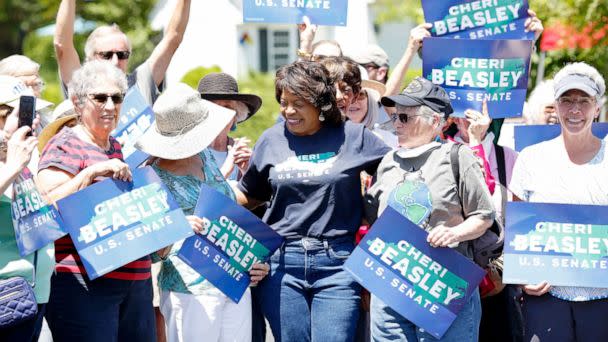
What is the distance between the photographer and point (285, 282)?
5578 millimetres

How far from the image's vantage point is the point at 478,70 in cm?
646

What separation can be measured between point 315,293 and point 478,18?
7.83 ft

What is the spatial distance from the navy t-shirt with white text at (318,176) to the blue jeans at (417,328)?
0.54 meters

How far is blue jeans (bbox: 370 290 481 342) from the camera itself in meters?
5.28

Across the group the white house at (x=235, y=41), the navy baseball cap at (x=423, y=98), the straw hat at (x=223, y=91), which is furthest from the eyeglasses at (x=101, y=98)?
the white house at (x=235, y=41)

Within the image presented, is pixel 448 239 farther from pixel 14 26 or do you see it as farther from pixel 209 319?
pixel 14 26

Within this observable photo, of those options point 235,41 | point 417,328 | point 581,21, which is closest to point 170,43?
point 417,328

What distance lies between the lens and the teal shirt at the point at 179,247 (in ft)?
18.1

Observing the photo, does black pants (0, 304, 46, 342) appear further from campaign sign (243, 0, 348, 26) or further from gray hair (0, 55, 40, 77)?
campaign sign (243, 0, 348, 26)

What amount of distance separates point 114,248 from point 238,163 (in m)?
1.30

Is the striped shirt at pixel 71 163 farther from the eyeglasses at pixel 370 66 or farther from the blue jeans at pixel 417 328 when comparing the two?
the eyeglasses at pixel 370 66

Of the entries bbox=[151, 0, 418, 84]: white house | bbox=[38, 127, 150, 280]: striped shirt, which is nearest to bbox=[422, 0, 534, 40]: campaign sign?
bbox=[38, 127, 150, 280]: striped shirt

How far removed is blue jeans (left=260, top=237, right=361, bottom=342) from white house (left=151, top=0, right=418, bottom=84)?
2261 centimetres

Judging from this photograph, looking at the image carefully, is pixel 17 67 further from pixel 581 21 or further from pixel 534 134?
pixel 581 21
